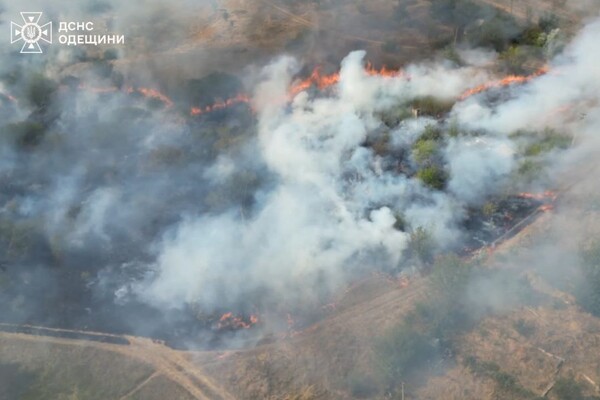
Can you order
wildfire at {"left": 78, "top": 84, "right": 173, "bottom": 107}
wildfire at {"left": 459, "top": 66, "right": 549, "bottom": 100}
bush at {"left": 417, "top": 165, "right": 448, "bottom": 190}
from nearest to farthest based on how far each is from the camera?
1. bush at {"left": 417, "top": 165, "right": 448, "bottom": 190}
2. wildfire at {"left": 459, "top": 66, "right": 549, "bottom": 100}
3. wildfire at {"left": 78, "top": 84, "right": 173, "bottom": 107}

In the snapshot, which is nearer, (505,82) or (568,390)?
(568,390)

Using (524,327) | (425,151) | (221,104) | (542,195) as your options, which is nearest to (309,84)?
(221,104)

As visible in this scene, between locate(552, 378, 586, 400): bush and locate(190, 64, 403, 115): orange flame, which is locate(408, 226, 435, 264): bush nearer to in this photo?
locate(552, 378, 586, 400): bush

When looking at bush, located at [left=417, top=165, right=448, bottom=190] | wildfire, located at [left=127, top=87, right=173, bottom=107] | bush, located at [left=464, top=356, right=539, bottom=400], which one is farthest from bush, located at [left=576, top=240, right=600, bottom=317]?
wildfire, located at [left=127, top=87, right=173, bottom=107]

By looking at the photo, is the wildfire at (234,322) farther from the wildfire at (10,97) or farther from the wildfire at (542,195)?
the wildfire at (10,97)

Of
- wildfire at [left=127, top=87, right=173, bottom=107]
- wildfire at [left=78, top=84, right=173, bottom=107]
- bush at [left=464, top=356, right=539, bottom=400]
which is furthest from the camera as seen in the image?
wildfire at [left=78, top=84, right=173, bottom=107]

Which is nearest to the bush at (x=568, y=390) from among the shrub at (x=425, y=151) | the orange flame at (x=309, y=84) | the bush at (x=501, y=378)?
the bush at (x=501, y=378)

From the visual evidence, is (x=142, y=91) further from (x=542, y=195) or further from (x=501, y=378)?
(x=501, y=378)
